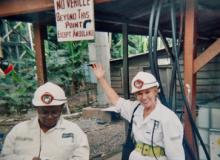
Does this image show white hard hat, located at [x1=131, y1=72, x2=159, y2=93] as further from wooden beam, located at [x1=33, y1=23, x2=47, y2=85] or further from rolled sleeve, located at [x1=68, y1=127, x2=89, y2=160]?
wooden beam, located at [x1=33, y1=23, x2=47, y2=85]

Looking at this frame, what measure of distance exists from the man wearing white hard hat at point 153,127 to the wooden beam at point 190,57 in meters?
0.43

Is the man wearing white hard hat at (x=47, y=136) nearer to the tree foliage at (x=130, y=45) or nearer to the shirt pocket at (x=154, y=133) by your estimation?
the shirt pocket at (x=154, y=133)

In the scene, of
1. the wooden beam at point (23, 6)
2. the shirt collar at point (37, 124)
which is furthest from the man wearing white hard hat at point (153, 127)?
the wooden beam at point (23, 6)

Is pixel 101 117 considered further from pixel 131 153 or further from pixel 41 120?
pixel 41 120

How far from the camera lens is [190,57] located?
305 centimetres

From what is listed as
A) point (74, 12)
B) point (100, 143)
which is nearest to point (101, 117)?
point (100, 143)

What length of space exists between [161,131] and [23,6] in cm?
225

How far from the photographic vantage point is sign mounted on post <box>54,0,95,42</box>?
10.8 ft

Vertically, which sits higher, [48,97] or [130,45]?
[130,45]

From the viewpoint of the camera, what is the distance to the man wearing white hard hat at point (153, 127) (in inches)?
104

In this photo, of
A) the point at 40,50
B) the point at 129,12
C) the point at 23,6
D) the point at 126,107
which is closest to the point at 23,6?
the point at 23,6

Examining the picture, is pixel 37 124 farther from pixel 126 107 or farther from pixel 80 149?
pixel 126 107

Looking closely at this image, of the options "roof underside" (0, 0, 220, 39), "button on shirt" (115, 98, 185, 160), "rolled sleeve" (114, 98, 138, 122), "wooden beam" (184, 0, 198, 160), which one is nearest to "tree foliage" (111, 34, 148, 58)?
"roof underside" (0, 0, 220, 39)

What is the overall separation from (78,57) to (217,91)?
213 inches
